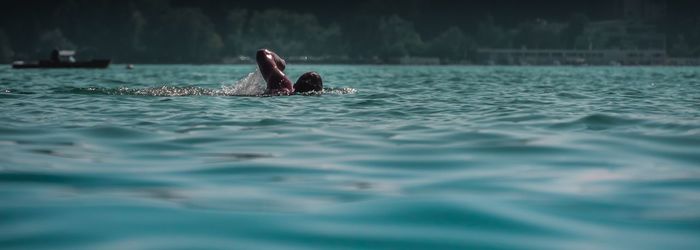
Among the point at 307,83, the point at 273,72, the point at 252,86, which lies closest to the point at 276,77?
the point at 273,72

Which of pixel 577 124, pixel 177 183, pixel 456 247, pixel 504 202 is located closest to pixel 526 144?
pixel 577 124

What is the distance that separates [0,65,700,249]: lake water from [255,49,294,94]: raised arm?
17.5 feet

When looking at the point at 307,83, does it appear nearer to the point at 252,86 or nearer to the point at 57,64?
the point at 252,86

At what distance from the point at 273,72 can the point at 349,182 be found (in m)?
11.6

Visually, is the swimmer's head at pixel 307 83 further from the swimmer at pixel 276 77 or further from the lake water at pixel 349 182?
the lake water at pixel 349 182

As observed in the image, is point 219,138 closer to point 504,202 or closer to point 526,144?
point 526,144

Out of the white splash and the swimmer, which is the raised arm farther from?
the white splash

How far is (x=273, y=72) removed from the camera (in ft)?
58.7

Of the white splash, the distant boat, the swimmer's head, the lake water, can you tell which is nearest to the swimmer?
the swimmer's head

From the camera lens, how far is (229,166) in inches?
287

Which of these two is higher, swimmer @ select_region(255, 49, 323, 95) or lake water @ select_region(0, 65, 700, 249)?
swimmer @ select_region(255, 49, 323, 95)

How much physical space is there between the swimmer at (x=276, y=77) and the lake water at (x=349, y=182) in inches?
209

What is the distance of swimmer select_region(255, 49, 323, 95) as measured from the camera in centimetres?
1759

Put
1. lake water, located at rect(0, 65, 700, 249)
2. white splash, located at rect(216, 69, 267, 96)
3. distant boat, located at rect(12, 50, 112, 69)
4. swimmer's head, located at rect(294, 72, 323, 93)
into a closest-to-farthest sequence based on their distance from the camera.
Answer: lake water, located at rect(0, 65, 700, 249) → swimmer's head, located at rect(294, 72, 323, 93) → white splash, located at rect(216, 69, 267, 96) → distant boat, located at rect(12, 50, 112, 69)
